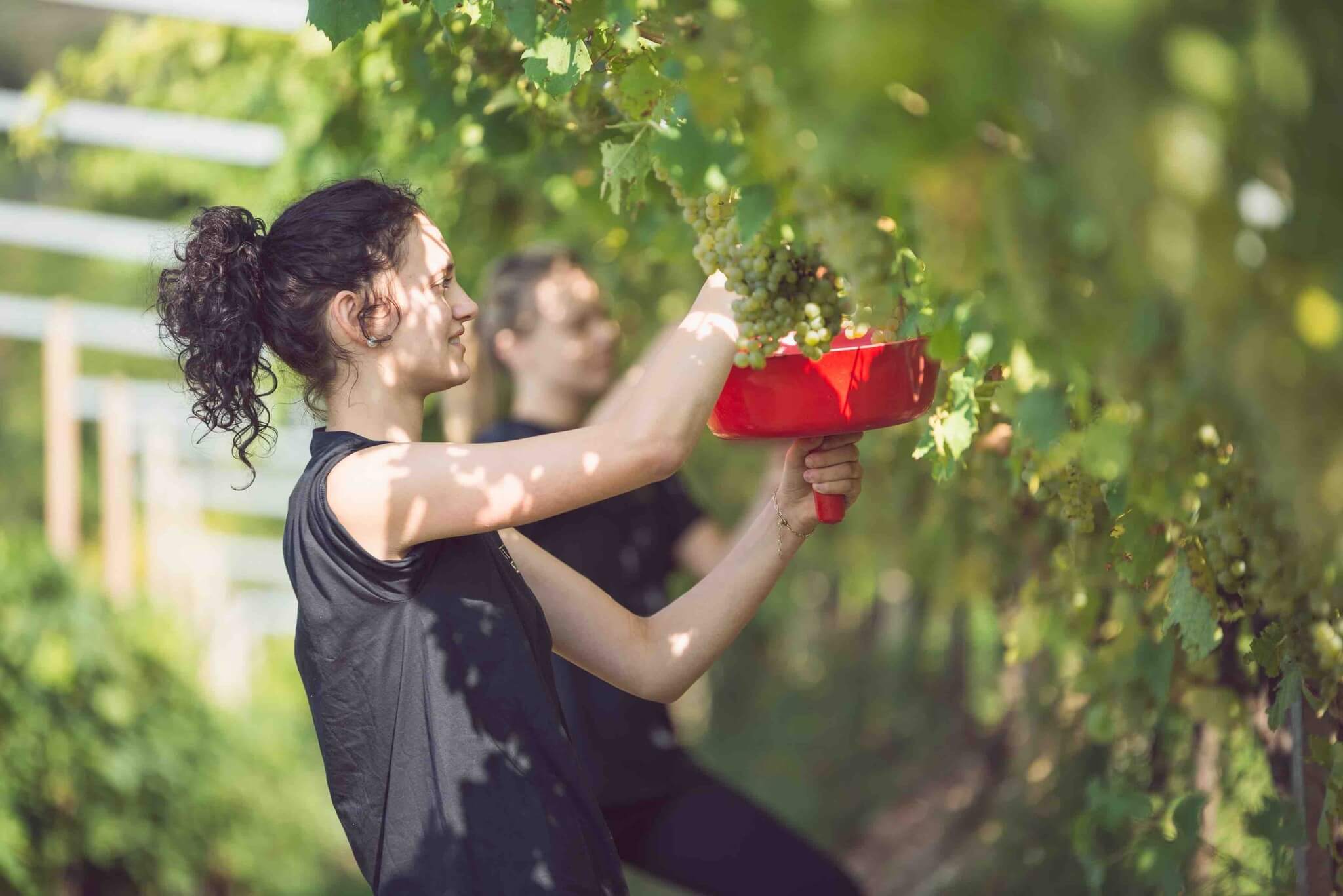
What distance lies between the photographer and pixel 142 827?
5.10 metres

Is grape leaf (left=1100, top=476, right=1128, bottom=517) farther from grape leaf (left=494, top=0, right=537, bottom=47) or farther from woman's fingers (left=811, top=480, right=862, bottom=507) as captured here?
grape leaf (left=494, top=0, right=537, bottom=47)

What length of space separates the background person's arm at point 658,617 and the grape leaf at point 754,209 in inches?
32.9

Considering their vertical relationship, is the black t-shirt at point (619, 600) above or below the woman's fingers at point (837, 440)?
below

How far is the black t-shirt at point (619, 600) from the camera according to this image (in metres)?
2.92

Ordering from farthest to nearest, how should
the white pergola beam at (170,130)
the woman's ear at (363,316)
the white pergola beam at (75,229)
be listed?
the white pergola beam at (75,229)
the white pergola beam at (170,130)
the woman's ear at (363,316)

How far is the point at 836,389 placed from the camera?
5.44 feet

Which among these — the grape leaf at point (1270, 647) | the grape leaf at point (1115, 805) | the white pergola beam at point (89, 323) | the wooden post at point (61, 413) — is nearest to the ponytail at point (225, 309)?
the grape leaf at point (1270, 647)

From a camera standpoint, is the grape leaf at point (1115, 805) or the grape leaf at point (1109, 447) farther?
the grape leaf at point (1115, 805)

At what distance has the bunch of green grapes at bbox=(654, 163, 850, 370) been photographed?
148 centimetres

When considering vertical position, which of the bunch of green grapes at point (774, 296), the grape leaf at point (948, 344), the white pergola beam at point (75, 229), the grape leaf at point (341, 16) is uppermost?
the grape leaf at point (948, 344)

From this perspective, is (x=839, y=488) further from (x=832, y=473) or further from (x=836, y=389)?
(x=836, y=389)

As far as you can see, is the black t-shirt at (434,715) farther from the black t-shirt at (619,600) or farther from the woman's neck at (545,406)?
the woman's neck at (545,406)

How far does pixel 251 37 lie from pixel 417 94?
2.18 meters

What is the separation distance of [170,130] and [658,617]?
175 inches
